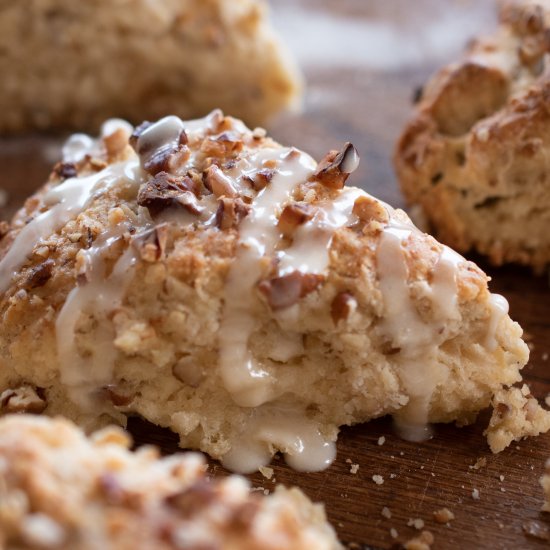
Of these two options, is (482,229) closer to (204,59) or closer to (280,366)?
(280,366)

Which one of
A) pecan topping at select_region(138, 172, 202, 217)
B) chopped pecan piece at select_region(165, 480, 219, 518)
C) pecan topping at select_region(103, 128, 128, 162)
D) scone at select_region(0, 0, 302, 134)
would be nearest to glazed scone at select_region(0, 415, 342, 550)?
chopped pecan piece at select_region(165, 480, 219, 518)

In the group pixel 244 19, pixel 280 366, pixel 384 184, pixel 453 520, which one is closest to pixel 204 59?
pixel 244 19

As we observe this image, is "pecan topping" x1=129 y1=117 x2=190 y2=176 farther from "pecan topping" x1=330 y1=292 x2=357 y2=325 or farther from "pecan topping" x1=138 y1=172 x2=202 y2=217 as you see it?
"pecan topping" x1=330 y1=292 x2=357 y2=325

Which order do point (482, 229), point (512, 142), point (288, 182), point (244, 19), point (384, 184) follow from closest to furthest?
point (288, 182) < point (512, 142) < point (482, 229) < point (384, 184) < point (244, 19)

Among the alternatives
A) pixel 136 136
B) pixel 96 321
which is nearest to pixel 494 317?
pixel 96 321

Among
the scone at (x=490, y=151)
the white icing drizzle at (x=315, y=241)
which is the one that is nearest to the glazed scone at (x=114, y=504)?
the white icing drizzle at (x=315, y=241)

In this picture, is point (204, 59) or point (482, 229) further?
point (204, 59)
